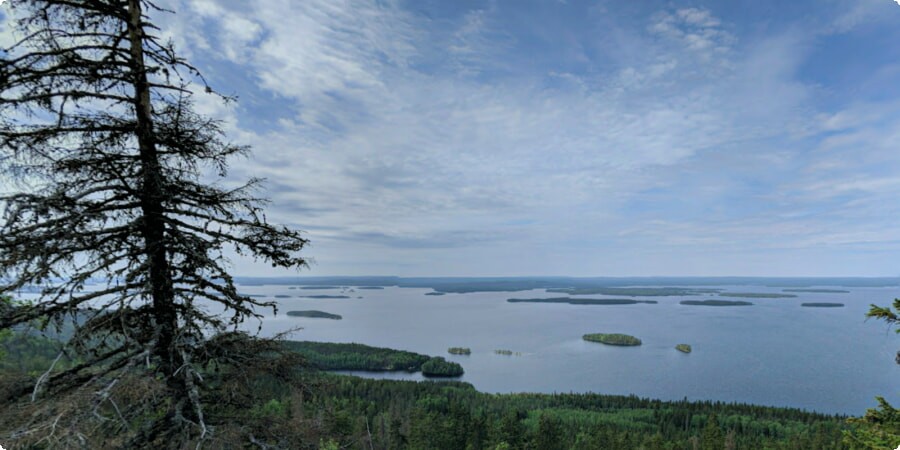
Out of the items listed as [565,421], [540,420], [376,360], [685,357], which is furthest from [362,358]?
[685,357]

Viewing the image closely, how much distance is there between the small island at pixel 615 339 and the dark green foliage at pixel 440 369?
205ft

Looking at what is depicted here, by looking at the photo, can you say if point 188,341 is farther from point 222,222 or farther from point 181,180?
→ point 181,180

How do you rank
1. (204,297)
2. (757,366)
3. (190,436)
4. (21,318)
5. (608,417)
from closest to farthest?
1. (21,318)
2. (190,436)
3. (204,297)
4. (608,417)
5. (757,366)

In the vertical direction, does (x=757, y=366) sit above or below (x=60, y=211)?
below

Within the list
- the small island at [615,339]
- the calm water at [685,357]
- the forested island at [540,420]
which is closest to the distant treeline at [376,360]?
the forested island at [540,420]

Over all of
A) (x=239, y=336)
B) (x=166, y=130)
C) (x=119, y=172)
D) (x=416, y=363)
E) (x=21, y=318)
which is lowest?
(x=416, y=363)

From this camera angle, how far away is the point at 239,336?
21.1 feet

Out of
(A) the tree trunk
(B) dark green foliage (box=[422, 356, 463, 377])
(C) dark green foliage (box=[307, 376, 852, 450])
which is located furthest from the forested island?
(A) the tree trunk

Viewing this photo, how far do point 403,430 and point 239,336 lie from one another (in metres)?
53.1

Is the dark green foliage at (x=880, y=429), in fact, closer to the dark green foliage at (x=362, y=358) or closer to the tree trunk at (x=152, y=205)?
the tree trunk at (x=152, y=205)

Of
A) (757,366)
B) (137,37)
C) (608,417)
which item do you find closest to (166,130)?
(137,37)

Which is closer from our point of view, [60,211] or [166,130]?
[60,211]

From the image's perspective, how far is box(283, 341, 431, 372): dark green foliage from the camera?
107238mm

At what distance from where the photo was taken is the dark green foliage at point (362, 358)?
107238mm
